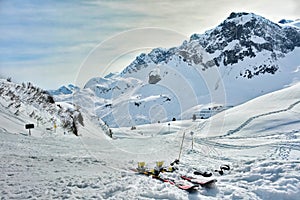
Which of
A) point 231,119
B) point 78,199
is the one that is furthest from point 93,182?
point 231,119

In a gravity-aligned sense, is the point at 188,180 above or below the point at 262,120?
below

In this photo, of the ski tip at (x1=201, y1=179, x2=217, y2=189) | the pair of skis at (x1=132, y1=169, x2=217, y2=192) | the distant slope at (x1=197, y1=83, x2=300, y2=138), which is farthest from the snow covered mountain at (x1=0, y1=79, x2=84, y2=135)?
the distant slope at (x1=197, y1=83, x2=300, y2=138)

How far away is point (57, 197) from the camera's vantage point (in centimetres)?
714

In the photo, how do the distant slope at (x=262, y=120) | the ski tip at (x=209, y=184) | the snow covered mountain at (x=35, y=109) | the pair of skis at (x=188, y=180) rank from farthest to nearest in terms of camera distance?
the distant slope at (x=262, y=120)
the snow covered mountain at (x=35, y=109)
the ski tip at (x=209, y=184)
the pair of skis at (x=188, y=180)

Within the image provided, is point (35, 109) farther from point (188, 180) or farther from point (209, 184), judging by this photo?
point (209, 184)

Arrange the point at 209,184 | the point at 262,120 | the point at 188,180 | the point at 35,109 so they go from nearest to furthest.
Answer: the point at 209,184
the point at 188,180
the point at 35,109
the point at 262,120

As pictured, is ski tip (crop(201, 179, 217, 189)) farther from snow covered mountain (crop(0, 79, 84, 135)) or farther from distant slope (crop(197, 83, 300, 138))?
distant slope (crop(197, 83, 300, 138))

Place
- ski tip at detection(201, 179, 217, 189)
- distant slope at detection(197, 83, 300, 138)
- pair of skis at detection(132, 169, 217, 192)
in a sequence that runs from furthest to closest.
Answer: distant slope at detection(197, 83, 300, 138) < ski tip at detection(201, 179, 217, 189) < pair of skis at detection(132, 169, 217, 192)

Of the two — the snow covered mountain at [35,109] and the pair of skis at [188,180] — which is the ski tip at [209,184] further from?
the snow covered mountain at [35,109]

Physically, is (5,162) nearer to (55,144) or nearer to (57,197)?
(57,197)

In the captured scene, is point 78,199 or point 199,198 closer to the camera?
point 78,199

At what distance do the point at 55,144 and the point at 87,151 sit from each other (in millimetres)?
1920

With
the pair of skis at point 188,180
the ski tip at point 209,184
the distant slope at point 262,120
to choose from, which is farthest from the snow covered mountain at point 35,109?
the distant slope at point 262,120

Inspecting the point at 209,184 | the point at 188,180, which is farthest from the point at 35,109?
the point at 209,184
